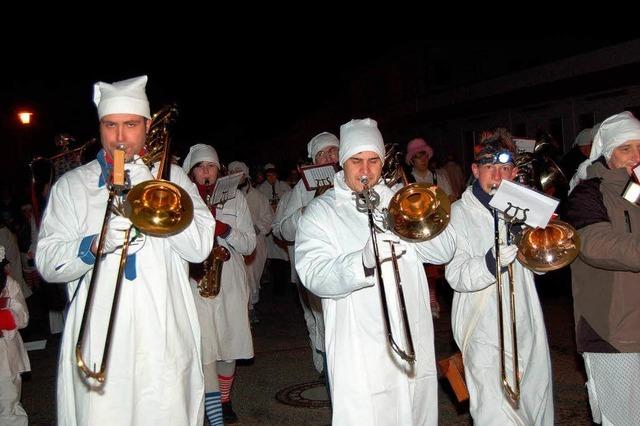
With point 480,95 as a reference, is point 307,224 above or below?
below

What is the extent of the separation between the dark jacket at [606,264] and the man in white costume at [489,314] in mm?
320

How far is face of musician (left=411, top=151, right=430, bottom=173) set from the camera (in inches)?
478

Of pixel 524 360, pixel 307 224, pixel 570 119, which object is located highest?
pixel 570 119

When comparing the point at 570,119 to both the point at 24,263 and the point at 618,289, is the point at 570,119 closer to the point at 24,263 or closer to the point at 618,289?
the point at 24,263

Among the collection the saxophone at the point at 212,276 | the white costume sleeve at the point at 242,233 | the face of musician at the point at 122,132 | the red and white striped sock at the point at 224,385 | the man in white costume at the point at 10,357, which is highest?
the face of musician at the point at 122,132

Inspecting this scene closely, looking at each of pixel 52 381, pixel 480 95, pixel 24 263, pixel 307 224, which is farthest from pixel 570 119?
pixel 307 224

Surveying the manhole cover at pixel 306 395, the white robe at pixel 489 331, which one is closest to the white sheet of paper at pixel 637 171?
the white robe at pixel 489 331

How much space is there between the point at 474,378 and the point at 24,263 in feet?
31.3

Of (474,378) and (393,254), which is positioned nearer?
(393,254)

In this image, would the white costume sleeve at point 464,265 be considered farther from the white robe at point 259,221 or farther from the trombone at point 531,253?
the white robe at point 259,221

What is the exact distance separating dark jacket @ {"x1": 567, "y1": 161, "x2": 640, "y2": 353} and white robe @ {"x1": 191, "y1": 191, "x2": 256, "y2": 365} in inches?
118

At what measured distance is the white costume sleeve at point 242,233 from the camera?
6770 millimetres

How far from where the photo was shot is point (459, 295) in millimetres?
5457

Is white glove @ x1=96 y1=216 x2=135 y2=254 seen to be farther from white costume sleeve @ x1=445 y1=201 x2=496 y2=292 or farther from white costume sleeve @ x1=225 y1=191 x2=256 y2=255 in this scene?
white costume sleeve @ x1=225 y1=191 x2=256 y2=255
